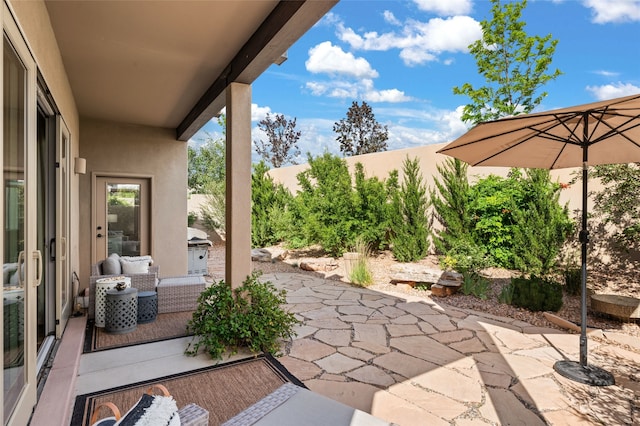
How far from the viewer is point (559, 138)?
3.36m

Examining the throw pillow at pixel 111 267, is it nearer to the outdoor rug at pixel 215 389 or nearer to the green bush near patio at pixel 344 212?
the outdoor rug at pixel 215 389

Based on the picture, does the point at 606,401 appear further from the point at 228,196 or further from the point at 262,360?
the point at 228,196

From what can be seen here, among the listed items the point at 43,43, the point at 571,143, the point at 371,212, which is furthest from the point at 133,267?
the point at 571,143

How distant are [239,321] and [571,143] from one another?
3548mm

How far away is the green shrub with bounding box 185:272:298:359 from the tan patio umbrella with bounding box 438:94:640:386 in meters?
2.37

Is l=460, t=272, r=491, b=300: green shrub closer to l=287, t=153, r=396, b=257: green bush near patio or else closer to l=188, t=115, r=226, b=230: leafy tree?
l=287, t=153, r=396, b=257: green bush near patio

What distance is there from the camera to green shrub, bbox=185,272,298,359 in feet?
11.2

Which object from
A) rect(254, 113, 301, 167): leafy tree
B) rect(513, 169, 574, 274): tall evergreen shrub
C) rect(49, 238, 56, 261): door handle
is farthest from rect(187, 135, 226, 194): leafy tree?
rect(513, 169, 574, 274): tall evergreen shrub

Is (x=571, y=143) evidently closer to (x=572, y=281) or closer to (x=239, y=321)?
(x=572, y=281)

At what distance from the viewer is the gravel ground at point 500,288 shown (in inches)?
177

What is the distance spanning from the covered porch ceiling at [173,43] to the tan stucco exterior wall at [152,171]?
1.37 meters

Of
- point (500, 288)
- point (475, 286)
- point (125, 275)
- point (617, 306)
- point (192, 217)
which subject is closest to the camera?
point (617, 306)

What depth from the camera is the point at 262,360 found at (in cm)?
332

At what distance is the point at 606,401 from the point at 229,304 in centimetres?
322
